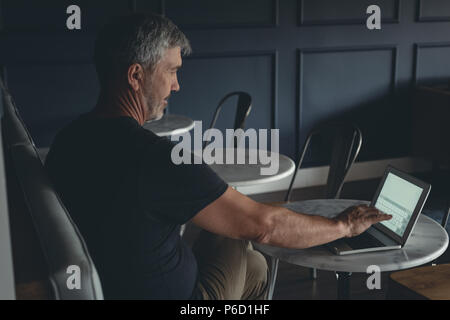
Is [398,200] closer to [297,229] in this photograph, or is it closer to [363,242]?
[363,242]

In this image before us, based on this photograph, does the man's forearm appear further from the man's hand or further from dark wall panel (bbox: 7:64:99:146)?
dark wall panel (bbox: 7:64:99:146)

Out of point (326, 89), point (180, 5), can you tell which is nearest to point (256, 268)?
point (180, 5)

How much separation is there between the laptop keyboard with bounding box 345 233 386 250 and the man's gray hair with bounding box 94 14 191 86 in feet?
2.54

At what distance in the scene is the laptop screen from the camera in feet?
5.52

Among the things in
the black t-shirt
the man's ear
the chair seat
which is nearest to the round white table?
the chair seat

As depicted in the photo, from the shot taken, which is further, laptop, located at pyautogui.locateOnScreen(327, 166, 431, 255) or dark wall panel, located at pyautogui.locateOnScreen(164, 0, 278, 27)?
dark wall panel, located at pyautogui.locateOnScreen(164, 0, 278, 27)

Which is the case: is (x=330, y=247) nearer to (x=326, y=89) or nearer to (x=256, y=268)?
(x=256, y=268)

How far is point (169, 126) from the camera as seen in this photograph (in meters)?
3.49

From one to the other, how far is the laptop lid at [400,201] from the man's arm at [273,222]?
105 mm

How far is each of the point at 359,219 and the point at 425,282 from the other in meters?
0.34

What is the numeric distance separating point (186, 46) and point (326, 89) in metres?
3.20

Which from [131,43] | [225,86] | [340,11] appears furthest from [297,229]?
[340,11]

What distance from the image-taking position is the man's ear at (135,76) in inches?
59.3

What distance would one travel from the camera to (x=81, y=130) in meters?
1.47
